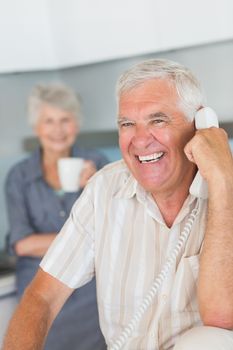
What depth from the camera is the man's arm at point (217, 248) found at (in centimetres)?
111

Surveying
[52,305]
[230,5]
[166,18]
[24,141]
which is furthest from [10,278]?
[230,5]

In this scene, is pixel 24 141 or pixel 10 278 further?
pixel 24 141

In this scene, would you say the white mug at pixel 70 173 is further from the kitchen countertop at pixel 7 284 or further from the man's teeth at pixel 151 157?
the man's teeth at pixel 151 157

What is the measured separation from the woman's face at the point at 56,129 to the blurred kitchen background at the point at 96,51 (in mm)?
49

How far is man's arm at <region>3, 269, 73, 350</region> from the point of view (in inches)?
47.3

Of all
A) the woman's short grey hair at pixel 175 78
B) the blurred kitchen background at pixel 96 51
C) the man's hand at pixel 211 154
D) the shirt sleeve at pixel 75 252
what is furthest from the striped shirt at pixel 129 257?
the blurred kitchen background at pixel 96 51

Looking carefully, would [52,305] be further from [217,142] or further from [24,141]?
[24,141]

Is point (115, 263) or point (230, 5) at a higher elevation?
point (230, 5)

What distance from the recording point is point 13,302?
1969 millimetres

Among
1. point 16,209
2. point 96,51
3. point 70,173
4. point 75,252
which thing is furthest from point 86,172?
point 75,252

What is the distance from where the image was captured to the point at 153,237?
4.18 ft

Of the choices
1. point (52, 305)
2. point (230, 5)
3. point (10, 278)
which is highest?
point (230, 5)

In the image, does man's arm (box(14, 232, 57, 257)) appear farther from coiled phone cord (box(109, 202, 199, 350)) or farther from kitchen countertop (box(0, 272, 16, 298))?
coiled phone cord (box(109, 202, 199, 350))

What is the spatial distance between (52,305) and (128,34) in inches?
36.3
